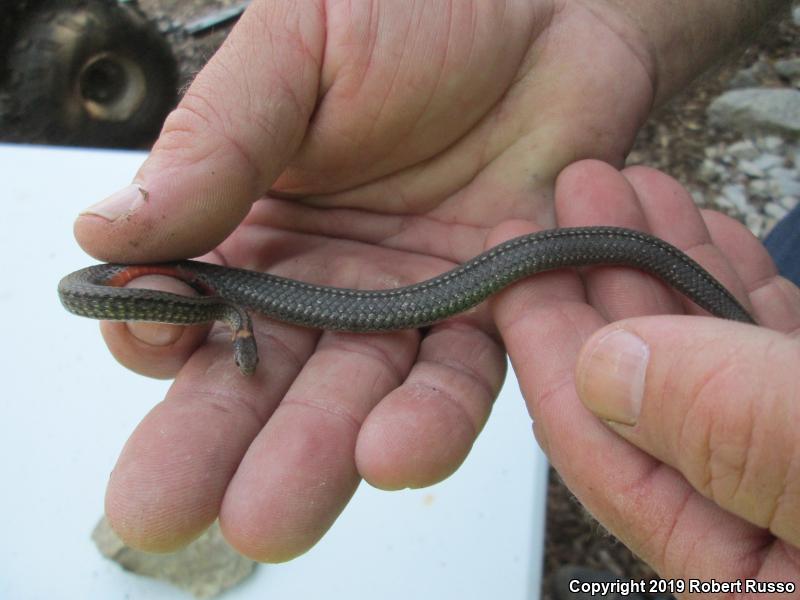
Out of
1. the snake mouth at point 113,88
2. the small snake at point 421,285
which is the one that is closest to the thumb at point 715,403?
the small snake at point 421,285

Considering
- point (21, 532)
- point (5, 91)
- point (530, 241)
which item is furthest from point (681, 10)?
point (5, 91)

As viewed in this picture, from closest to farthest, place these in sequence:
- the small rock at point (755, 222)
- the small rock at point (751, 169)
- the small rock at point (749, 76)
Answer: the small rock at point (755, 222), the small rock at point (751, 169), the small rock at point (749, 76)

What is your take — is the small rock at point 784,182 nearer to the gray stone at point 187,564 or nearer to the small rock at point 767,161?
the small rock at point 767,161

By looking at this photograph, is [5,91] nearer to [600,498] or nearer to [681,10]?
[681,10]

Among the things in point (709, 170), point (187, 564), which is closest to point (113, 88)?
point (187, 564)

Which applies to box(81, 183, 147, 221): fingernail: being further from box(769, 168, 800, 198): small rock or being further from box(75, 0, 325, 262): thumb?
box(769, 168, 800, 198): small rock

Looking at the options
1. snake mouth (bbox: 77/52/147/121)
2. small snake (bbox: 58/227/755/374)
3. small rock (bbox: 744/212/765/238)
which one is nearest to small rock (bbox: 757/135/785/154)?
small rock (bbox: 744/212/765/238)
